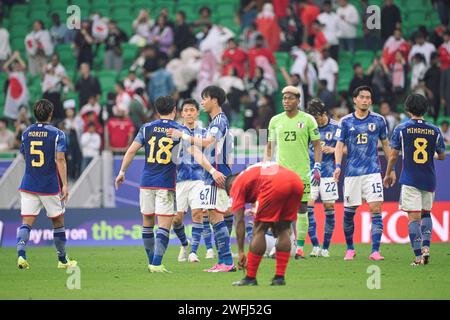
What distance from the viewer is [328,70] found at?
84.8ft

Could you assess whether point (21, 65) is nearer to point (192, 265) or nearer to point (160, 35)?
point (160, 35)

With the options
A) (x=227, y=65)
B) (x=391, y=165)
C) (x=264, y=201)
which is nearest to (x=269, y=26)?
(x=227, y=65)

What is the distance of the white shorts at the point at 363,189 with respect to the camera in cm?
1611

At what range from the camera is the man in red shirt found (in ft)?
37.5

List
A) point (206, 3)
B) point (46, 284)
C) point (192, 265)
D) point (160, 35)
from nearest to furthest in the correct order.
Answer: point (46, 284)
point (192, 265)
point (160, 35)
point (206, 3)

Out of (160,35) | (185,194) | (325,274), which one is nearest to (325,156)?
(185,194)

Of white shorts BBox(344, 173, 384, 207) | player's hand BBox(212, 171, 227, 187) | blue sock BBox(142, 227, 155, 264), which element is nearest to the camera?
player's hand BBox(212, 171, 227, 187)

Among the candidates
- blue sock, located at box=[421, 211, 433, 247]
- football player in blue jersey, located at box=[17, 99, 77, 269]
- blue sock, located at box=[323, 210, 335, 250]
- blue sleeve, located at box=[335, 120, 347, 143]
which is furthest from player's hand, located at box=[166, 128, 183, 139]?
blue sock, located at box=[323, 210, 335, 250]

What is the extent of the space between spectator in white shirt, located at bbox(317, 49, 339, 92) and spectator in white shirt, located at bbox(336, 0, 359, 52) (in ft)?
5.79

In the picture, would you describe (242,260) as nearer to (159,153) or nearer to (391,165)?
(159,153)

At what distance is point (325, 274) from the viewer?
45.1 ft

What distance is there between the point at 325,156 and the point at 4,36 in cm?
1437

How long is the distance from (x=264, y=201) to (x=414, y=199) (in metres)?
4.25

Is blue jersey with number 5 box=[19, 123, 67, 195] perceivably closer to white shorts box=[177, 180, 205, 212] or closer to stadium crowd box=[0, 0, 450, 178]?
white shorts box=[177, 180, 205, 212]
